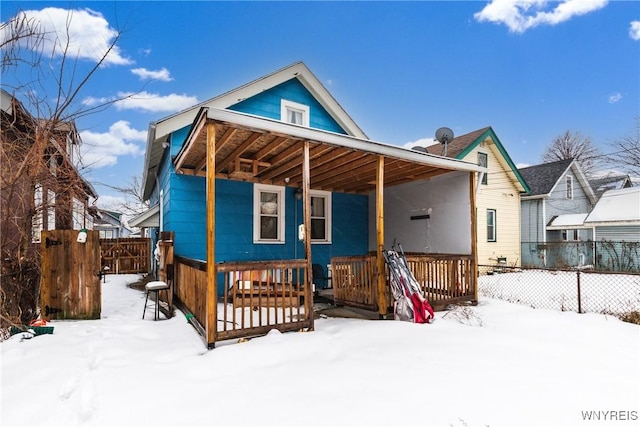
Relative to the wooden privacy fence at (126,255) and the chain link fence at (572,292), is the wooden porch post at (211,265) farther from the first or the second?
the wooden privacy fence at (126,255)

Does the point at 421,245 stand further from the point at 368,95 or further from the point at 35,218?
the point at 368,95

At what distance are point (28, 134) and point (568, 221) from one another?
19714mm

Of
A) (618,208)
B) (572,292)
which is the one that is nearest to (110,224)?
(572,292)

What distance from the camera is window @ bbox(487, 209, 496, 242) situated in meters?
13.5

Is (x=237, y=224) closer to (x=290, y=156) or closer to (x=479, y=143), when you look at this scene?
(x=290, y=156)

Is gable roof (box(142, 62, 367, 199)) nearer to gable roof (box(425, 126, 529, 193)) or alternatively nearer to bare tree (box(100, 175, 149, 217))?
gable roof (box(425, 126, 529, 193))

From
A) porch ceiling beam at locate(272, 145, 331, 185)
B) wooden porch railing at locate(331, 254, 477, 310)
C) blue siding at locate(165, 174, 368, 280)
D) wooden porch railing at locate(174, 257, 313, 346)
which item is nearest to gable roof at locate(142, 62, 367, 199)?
blue siding at locate(165, 174, 368, 280)

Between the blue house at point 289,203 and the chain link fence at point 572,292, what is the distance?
71.1 inches

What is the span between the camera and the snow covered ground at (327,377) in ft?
7.65

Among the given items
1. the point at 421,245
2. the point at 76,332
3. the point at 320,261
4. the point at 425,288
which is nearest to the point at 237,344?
the point at 76,332

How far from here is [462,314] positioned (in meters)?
5.45

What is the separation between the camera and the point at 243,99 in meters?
7.67

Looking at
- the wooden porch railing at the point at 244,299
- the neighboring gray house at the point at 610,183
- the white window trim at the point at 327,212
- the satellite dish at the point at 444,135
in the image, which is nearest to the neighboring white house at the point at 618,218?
the neighboring gray house at the point at 610,183

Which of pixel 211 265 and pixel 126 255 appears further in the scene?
pixel 126 255
